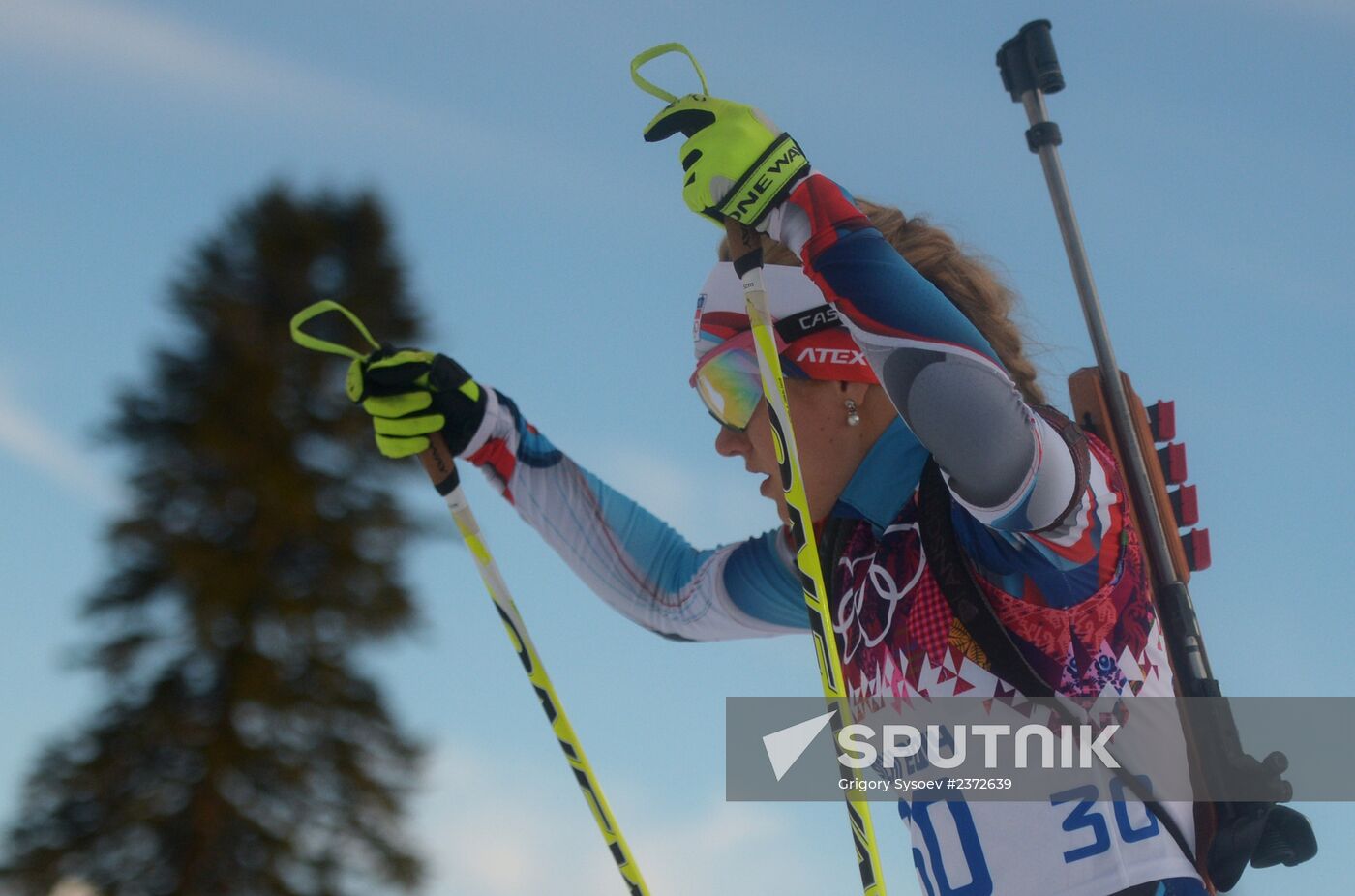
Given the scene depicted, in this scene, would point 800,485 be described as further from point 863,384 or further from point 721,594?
point 721,594

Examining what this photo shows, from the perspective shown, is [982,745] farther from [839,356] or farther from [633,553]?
[633,553]

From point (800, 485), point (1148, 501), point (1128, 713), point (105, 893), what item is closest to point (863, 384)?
point (800, 485)

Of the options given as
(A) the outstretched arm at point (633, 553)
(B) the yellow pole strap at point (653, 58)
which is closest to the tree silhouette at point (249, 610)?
(A) the outstretched arm at point (633, 553)

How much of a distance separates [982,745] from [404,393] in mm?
1559

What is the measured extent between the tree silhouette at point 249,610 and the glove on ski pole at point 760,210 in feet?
28.9

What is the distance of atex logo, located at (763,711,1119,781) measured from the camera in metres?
2.19

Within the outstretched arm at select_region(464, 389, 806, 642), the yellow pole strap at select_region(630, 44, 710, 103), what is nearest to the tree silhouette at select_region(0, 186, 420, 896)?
the outstretched arm at select_region(464, 389, 806, 642)

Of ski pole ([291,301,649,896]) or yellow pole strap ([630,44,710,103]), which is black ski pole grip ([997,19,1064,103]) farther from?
ski pole ([291,301,649,896])

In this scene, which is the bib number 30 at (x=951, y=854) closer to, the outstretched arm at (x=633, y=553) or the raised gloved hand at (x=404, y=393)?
the outstretched arm at (x=633, y=553)

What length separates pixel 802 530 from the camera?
233 cm

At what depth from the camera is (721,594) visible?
3.10 metres

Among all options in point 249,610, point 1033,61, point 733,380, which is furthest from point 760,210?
point 249,610

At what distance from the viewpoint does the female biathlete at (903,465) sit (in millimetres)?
1985

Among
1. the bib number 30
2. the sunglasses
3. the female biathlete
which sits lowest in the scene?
the bib number 30
